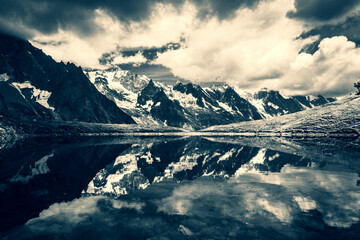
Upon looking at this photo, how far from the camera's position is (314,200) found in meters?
24.3

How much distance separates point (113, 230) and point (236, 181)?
21.4 metres

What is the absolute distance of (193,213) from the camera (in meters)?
20.8

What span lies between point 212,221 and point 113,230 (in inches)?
304

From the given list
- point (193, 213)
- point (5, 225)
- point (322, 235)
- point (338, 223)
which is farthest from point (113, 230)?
point (338, 223)

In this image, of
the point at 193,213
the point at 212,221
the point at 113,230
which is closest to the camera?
the point at 113,230

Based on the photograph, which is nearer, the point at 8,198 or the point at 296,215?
the point at 296,215

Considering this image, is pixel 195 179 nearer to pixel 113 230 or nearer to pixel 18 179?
pixel 113 230

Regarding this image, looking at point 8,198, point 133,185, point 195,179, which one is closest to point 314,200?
point 195,179

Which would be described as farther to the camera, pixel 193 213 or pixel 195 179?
pixel 195 179

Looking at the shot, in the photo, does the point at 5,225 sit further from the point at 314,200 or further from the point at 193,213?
the point at 314,200

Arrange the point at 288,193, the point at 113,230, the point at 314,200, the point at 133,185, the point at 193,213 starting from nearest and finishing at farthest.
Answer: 1. the point at 113,230
2. the point at 193,213
3. the point at 314,200
4. the point at 288,193
5. the point at 133,185

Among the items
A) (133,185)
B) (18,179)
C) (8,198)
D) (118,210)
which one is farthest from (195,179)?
(18,179)

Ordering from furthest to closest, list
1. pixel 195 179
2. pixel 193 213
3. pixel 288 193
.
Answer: pixel 195 179, pixel 288 193, pixel 193 213

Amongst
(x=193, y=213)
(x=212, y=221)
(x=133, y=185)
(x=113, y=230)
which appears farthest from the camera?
(x=133, y=185)
